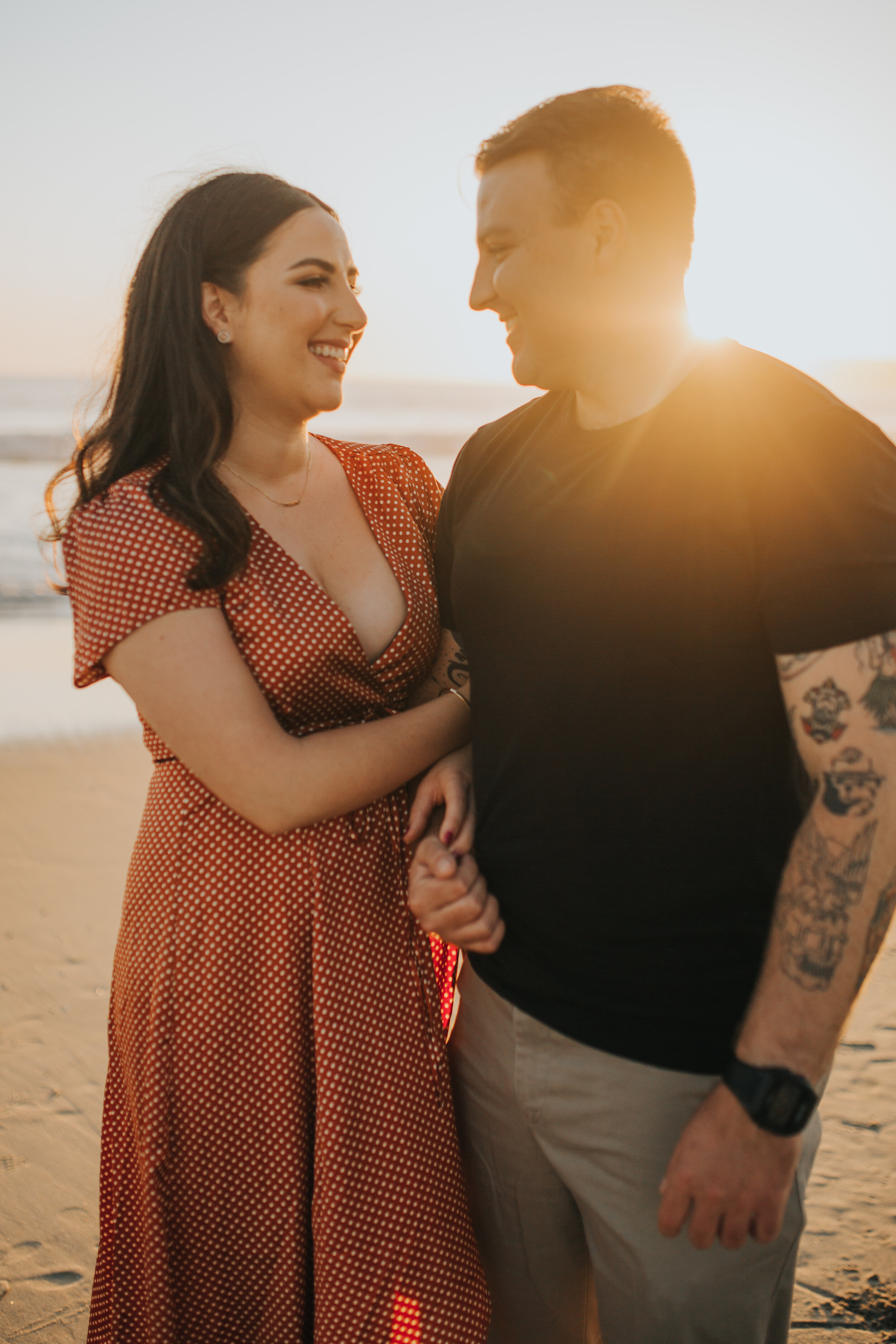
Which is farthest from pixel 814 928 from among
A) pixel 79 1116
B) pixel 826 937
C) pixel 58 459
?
pixel 58 459

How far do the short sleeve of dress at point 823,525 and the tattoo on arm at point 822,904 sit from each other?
29 cm

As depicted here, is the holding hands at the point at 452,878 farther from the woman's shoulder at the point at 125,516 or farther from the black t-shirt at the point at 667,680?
the woman's shoulder at the point at 125,516

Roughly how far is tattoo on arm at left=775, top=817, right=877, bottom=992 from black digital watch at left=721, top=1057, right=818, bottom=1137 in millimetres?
131

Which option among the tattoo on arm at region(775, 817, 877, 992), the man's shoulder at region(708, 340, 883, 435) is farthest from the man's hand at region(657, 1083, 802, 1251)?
the man's shoulder at region(708, 340, 883, 435)

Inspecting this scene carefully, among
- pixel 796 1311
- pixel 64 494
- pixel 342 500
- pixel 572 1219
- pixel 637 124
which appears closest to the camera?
pixel 637 124

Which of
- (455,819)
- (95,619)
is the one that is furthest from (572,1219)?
(95,619)

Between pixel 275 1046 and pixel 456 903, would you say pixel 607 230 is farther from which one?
pixel 275 1046

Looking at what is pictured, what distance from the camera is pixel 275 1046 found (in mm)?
1797

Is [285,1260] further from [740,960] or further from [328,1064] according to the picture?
[740,960]

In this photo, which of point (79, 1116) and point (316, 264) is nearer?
point (316, 264)

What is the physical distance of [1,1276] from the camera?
265cm

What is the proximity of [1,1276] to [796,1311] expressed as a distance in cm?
220

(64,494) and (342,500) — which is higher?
(342,500)

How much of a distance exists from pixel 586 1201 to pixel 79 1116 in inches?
92.2
